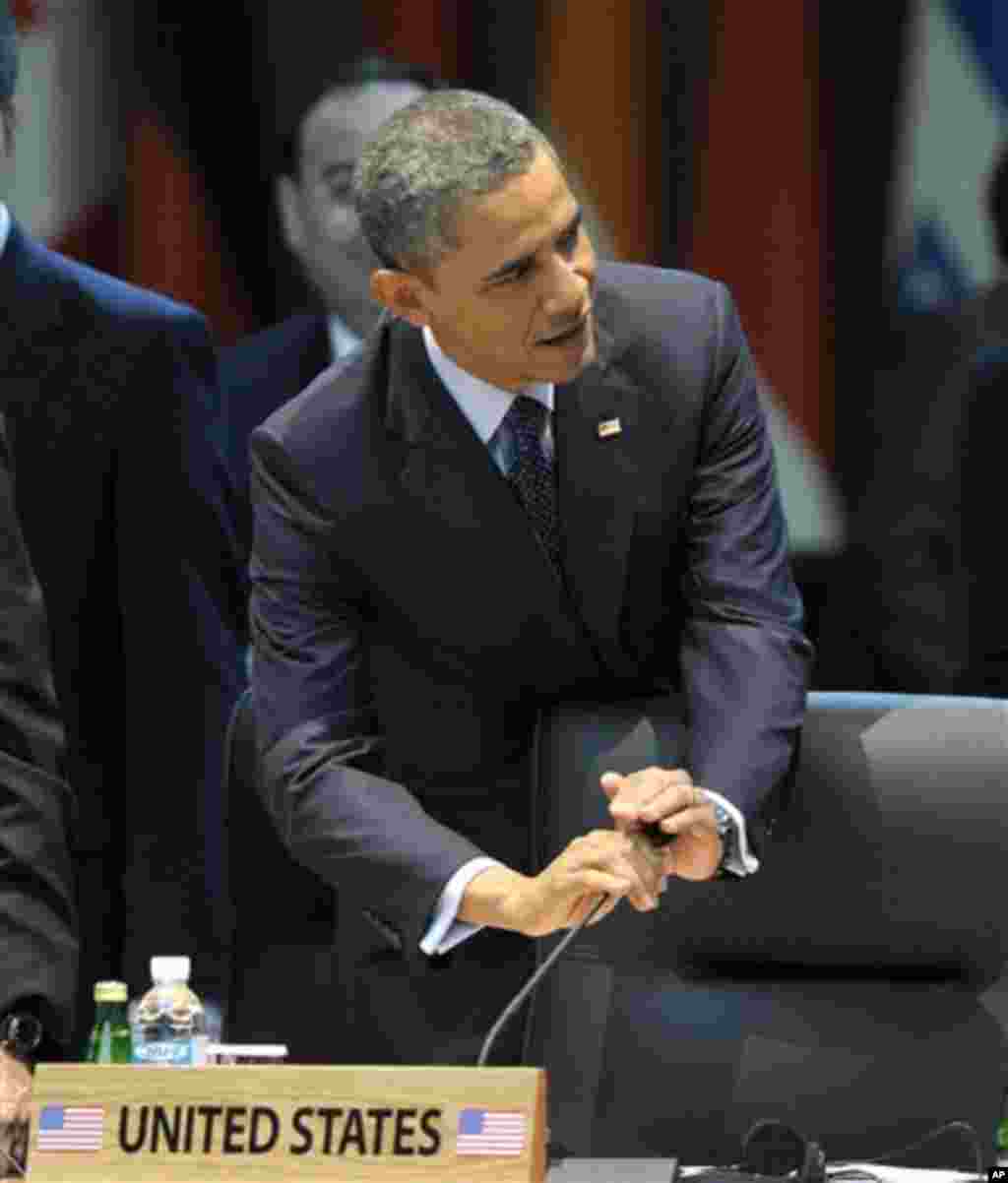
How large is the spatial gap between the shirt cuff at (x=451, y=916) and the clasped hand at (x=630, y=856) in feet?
0.36

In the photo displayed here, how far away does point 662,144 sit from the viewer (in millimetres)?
4395

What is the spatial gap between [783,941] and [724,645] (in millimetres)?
315

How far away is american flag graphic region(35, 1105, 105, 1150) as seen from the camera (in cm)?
212

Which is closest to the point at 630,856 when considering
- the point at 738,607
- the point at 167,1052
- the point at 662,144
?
the point at 738,607

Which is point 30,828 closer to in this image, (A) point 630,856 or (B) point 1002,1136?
(A) point 630,856

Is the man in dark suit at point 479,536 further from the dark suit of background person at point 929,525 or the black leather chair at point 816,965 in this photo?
the dark suit of background person at point 929,525

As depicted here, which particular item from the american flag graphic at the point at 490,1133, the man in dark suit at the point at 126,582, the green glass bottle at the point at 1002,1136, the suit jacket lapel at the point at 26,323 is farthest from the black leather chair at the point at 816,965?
the suit jacket lapel at the point at 26,323

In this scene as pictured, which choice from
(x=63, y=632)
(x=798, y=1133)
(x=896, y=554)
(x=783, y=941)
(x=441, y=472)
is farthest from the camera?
(x=896, y=554)

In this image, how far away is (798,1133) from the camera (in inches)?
101

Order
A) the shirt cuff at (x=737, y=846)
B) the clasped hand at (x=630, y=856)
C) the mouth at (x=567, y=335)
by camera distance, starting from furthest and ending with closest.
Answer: the mouth at (x=567, y=335), the shirt cuff at (x=737, y=846), the clasped hand at (x=630, y=856)

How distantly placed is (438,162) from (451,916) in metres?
0.76

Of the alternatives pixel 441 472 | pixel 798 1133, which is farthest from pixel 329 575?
pixel 798 1133

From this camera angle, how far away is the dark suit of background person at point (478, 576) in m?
2.97

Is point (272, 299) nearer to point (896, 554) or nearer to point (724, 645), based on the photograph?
point (896, 554)
